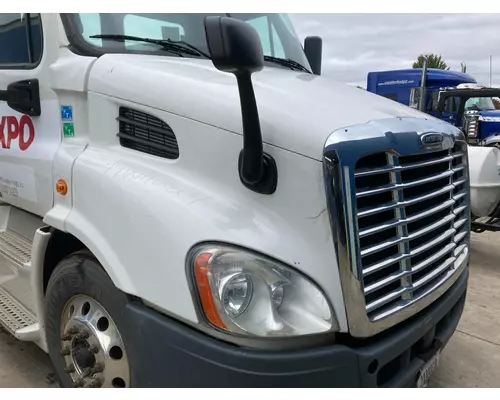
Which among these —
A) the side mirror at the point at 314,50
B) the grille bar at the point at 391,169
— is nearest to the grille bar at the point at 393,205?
the grille bar at the point at 391,169

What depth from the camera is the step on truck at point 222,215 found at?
76.1 inches

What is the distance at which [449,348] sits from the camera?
12.7ft

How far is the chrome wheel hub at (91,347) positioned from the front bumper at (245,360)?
13 centimetres

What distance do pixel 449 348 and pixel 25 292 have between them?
3.06 m

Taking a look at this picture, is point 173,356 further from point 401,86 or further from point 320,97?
point 401,86

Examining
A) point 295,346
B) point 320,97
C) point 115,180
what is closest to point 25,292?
point 115,180

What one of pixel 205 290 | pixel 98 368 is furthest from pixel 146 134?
pixel 98 368

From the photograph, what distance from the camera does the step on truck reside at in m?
1.93

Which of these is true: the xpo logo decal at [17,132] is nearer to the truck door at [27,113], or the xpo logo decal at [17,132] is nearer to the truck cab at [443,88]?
the truck door at [27,113]

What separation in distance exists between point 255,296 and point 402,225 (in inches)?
29.4

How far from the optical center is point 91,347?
2.39m

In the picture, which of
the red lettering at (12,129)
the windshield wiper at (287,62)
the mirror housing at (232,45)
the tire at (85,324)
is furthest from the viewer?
the windshield wiper at (287,62)

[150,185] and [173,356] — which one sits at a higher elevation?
[150,185]

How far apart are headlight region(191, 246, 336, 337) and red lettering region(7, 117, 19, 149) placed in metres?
1.79
